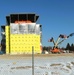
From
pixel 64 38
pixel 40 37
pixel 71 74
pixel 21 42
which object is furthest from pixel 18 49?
pixel 71 74

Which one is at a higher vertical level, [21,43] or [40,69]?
[21,43]

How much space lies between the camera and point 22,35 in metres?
150

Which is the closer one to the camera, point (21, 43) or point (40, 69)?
point (40, 69)

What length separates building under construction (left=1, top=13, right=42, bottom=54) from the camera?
489 feet

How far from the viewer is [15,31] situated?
Result: 150125mm

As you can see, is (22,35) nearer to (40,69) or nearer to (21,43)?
(21,43)

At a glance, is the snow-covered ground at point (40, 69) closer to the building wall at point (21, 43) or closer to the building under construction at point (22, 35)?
the building under construction at point (22, 35)

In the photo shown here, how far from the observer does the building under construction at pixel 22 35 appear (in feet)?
489

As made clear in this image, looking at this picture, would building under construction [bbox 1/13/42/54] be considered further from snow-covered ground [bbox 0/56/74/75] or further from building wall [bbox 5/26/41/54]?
snow-covered ground [bbox 0/56/74/75]

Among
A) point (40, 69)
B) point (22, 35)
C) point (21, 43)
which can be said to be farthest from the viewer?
point (21, 43)

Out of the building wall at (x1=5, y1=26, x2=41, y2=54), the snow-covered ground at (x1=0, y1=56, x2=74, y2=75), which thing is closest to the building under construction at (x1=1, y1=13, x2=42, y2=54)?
the building wall at (x1=5, y1=26, x2=41, y2=54)

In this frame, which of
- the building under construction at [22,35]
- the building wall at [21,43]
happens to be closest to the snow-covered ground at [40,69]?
the building under construction at [22,35]

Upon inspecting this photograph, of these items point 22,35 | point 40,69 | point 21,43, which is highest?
point 22,35

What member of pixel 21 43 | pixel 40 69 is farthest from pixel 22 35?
pixel 40 69
